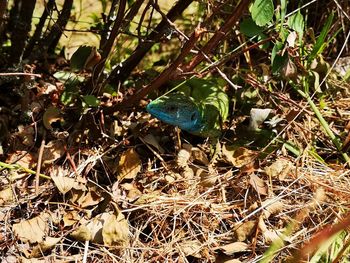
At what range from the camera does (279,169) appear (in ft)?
8.07

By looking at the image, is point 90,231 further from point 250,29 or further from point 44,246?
point 250,29

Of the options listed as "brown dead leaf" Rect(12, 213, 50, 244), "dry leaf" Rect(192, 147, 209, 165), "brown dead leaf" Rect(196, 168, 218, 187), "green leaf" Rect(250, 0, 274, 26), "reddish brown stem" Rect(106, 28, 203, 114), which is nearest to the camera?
"green leaf" Rect(250, 0, 274, 26)

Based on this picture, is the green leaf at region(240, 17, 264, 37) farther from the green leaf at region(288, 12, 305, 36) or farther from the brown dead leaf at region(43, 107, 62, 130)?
the brown dead leaf at region(43, 107, 62, 130)

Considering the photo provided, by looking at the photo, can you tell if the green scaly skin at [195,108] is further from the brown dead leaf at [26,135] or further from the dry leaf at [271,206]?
the brown dead leaf at [26,135]

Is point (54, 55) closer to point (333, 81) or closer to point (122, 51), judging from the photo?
point (122, 51)

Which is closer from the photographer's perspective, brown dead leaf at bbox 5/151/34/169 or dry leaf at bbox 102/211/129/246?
dry leaf at bbox 102/211/129/246

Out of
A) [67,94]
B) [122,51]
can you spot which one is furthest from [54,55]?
[67,94]

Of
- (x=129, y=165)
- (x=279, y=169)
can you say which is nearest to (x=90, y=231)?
(x=129, y=165)

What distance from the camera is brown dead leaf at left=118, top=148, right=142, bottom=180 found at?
2.45m

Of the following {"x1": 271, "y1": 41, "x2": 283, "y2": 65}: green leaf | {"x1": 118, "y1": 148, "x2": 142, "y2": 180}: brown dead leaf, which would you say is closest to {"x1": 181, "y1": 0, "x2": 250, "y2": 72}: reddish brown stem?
{"x1": 271, "y1": 41, "x2": 283, "y2": 65}: green leaf

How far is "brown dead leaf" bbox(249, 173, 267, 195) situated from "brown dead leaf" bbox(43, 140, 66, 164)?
82 centimetres

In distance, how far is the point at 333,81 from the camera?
2973 millimetres

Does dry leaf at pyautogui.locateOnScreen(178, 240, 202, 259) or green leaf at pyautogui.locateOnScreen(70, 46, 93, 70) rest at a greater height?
green leaf at pyautogui.locateOnScreen(70, 46, 93, 70)

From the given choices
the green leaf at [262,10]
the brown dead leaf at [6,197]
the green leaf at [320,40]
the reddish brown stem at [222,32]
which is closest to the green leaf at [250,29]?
the reddish brown stem at [222,32]
